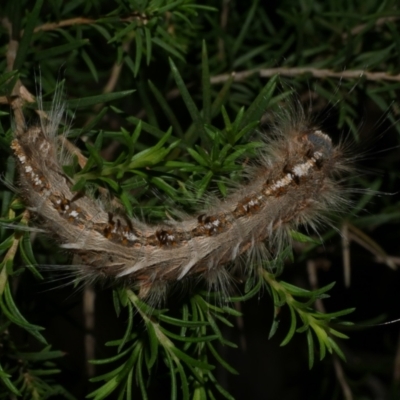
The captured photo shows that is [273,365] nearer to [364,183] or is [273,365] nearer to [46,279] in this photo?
[364,183]

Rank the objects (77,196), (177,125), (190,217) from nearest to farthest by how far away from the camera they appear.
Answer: (77,196) → (190,217) → (177,125)

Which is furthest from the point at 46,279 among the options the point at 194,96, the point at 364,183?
the point at 364,183

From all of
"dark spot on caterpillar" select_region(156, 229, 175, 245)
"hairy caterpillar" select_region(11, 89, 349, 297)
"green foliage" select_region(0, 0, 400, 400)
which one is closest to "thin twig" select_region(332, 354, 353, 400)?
"green foliage" select_region(0, 0, 400, 400)

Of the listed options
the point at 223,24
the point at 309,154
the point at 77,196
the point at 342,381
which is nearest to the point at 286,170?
the point at 309,154

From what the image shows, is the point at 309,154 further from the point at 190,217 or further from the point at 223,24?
the point at 223,24

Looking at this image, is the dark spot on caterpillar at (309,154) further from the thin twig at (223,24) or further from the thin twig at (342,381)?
the thin twig at (342,381)

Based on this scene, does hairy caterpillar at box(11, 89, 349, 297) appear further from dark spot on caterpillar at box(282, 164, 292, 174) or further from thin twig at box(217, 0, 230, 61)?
thin twig at box(217, 0, 230, 61)
